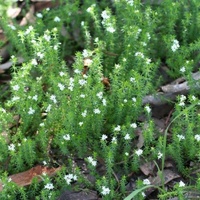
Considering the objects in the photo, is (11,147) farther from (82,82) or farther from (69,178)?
(82,82)

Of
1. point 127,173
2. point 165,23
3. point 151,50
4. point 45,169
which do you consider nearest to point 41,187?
point 45,169

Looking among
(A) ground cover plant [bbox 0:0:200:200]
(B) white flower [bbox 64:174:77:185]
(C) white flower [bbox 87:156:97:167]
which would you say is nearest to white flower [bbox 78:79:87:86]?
(A) ground cover plant [bbox 0:0:200:200]

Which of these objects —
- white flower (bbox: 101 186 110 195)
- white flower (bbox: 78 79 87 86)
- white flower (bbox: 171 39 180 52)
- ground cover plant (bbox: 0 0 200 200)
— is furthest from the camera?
white flower (bbox: 171 39 180 52)

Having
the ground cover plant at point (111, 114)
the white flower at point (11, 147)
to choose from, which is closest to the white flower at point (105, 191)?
the ground cover plant at point (111, 114)

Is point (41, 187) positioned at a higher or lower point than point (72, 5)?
lower

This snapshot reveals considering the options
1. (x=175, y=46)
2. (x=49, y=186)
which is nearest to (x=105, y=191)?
(x=49, y=186)

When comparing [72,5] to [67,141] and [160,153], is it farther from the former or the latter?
[160,153]

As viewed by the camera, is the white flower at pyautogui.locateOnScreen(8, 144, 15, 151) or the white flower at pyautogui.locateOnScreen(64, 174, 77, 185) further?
the white flower at pyautogui.locateOnScreen(8, 144, 15, 151)

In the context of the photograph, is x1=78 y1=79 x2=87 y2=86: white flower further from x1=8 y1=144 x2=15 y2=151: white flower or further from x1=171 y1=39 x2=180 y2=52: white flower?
x1=171 y1=39 x2=180 y2=52: white flower

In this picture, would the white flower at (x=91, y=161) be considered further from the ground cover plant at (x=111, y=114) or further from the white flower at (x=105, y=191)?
the white flower at (x=105, y=191)
